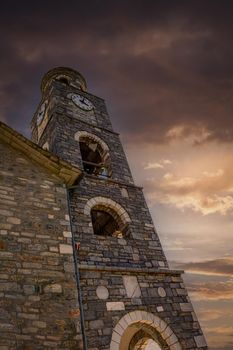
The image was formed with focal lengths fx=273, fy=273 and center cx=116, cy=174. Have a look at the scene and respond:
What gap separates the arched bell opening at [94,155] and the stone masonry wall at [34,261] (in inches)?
130

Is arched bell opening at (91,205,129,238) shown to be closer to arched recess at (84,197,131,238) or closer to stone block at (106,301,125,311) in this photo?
arched recess at (84,197,131,238)

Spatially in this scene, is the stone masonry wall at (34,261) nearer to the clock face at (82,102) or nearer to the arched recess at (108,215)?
the arched recess at (108,215)

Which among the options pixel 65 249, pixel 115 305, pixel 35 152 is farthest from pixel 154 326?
pixel 35 152

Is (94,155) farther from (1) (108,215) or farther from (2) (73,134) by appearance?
(1) (108,215)

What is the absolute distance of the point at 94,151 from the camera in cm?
1039

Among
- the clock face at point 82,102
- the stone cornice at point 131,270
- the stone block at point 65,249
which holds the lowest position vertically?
the stone cornice at point 131,270

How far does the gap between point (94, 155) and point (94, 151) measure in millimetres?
228

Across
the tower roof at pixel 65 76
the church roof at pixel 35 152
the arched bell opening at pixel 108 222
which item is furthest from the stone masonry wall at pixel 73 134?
the tower roof at pixel 65 76

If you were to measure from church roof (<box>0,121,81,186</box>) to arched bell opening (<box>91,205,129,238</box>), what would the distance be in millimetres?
1553

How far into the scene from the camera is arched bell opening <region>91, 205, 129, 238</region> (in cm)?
772

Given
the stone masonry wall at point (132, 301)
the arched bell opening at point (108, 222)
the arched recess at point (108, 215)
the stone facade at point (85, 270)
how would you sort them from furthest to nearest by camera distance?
the arched bell opening at point (108, 222)
the arched recess at point (108, 215)
the stone masonry wall at point (132, 301)
the stone facade at point (85, 270)

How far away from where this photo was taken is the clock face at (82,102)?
11488 mm

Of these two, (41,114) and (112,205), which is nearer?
(112,205)

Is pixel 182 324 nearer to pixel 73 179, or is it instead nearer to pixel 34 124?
pixel 73 179
